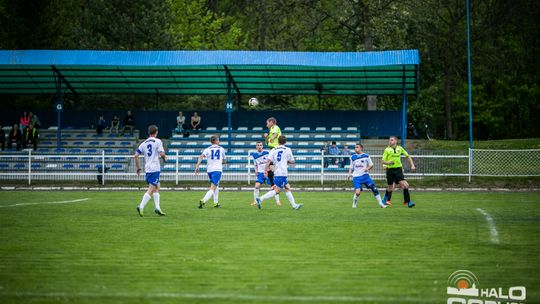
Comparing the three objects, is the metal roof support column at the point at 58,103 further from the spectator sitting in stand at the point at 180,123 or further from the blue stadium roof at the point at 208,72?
the spectator sitting in stand at the point at 180,123

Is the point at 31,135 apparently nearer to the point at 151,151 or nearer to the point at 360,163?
the point at 151,151

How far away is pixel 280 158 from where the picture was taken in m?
19.3

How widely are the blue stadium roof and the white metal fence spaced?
4976 mm

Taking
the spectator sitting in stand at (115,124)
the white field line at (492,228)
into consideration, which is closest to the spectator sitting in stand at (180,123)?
the spectator sitting in stand at (115,124)

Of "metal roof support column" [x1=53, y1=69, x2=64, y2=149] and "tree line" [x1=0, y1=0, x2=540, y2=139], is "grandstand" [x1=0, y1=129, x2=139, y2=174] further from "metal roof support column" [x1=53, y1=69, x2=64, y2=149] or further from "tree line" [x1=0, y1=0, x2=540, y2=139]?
"tree line" [x1=0, y1=0, x2=540, y2=139]

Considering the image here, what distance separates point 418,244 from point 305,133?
2744 centimetres

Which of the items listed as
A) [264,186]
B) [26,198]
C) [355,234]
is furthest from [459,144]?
[355,234]

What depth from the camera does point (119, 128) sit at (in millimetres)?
42656

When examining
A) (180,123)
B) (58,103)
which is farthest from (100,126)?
(180,123)

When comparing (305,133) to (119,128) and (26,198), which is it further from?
(26,198)

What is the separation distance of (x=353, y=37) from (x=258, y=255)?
150 feet

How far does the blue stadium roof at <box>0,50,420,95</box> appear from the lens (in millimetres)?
35656

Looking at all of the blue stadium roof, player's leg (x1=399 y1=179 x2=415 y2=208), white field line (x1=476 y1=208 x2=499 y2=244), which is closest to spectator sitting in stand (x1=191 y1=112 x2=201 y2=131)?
the blue stadium roof

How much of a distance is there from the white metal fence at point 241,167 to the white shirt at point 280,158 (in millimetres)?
12506
